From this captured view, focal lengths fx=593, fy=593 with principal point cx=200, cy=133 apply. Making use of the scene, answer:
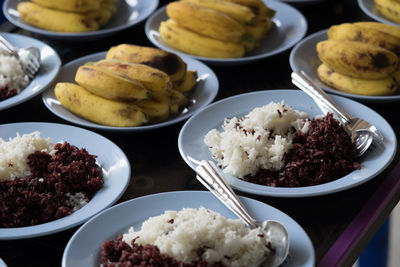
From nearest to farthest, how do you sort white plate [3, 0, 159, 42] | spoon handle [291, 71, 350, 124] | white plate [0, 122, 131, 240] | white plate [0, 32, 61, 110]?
1. white plate [0, 122, 131, 240]
2. spoon handle [291, 71, 350, 124]
3. white plate [0, 32, 61, 110]
4. white plate [3, 0, 159, 42]

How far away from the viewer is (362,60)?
5.59 ft

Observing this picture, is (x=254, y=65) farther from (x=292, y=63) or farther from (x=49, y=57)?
(x=49, y=57)

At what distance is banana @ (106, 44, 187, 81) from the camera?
1.72m

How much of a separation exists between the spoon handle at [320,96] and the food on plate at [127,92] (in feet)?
1.10

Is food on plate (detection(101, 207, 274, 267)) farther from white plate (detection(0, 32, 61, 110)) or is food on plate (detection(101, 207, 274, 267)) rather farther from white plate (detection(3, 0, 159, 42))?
white plate (detection(3, 0, 159, 42))

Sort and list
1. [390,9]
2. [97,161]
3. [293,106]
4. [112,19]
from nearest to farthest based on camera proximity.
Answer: [97,161], [293,106], [390,9], [112,19]

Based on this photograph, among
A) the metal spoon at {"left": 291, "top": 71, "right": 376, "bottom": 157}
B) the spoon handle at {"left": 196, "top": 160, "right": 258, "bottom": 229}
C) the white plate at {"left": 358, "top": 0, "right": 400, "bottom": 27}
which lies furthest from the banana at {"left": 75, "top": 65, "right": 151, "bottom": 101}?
the white plate at {"left": 358, "top": 0, "right": 400, "bottom": 27}

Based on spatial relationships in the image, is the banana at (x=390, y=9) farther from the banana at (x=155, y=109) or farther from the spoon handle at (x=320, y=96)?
the banana at (x=155, y=109)

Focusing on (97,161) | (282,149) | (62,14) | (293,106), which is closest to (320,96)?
(293,106)

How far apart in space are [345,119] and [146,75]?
0.55 m

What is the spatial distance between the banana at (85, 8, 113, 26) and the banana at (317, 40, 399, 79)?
2.80ft

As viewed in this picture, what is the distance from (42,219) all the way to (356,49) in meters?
1.01

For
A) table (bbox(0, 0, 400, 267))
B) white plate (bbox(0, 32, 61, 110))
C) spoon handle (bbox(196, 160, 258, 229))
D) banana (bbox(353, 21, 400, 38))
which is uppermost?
banana (bbox(353, 21, 400, 38))

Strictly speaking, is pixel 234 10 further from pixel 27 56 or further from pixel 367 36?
pixel 27 56
